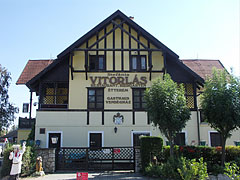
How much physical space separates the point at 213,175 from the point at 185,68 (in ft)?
29.1

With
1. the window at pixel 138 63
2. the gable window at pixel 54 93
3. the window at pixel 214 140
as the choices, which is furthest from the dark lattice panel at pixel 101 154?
the window at pixel 214 140

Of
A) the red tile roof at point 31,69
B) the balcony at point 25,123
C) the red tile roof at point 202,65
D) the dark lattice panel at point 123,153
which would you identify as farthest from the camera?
the red tile roof at point 202,65

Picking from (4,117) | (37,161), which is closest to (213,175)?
(37,161)

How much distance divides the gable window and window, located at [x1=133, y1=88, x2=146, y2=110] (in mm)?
4991

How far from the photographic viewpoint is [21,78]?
20469mm

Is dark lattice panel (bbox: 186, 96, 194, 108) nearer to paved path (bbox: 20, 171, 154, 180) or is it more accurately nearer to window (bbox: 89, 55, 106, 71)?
window (bbox: 89, 55, 106, 71)

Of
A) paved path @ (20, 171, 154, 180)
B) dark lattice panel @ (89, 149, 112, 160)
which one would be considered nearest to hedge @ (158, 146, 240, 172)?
paved path @ (20, 171, 154, 180)

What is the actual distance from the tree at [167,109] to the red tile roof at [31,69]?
11.7 m

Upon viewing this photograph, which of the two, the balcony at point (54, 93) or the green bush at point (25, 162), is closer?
the green bush at point (25, 162)

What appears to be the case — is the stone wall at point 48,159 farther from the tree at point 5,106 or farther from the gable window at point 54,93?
the tree at point 5,106

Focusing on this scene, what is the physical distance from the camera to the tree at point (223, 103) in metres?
11.4

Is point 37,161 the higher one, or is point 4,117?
point 4,117

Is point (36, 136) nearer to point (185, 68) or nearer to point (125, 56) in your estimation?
point (125, 56)

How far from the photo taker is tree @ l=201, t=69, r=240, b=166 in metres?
11.4
